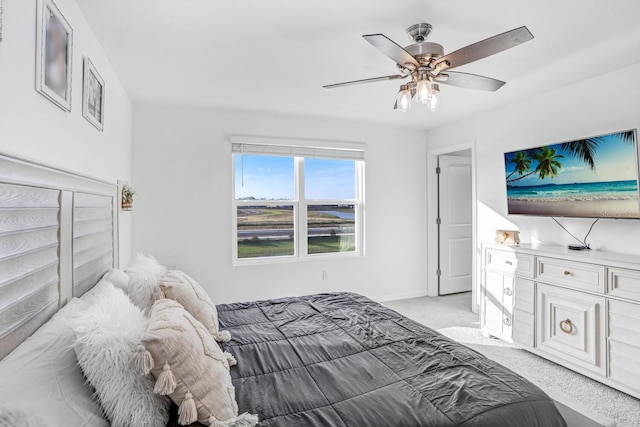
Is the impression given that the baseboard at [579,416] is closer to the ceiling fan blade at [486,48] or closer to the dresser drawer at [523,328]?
the dresser drawer at [523,328]

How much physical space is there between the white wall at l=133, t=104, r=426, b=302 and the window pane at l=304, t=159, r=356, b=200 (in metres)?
0.26

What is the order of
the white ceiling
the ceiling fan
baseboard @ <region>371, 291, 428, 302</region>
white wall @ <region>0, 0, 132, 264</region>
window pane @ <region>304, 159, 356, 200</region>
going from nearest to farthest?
white wall @ <region>0, 0, 132, 264</region>, the ceiling fan, the white ceiling, window pane @ <region>304, 159, 356, 200</region>, baseboard @ <region>371, 291, 428, 302</region>

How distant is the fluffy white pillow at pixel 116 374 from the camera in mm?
1032

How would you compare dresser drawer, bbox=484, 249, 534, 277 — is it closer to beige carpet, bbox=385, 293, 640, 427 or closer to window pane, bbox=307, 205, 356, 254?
beige carpet, bbox=385, 293, 640, 427

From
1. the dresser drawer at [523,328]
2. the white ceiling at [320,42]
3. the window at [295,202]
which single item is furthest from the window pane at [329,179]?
the dresser drawer at [523,328]

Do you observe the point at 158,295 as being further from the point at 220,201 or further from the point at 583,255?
the point at 583,255

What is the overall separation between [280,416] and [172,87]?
2.95 metres

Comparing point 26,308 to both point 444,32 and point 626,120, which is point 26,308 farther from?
point 626,120

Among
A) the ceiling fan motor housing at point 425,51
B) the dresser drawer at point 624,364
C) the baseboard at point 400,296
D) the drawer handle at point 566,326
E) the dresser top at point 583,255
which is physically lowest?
the baseboard at point 400,296

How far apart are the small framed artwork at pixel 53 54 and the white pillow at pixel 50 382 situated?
971mm

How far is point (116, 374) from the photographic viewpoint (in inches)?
41.6

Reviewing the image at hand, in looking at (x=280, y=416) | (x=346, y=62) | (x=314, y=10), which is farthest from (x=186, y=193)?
(x=280, y=416)

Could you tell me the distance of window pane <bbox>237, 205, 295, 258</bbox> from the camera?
160 inches

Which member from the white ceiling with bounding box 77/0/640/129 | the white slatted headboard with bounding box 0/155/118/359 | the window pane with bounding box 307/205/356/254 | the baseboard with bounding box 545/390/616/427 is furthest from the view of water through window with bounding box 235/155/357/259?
the baseboard with bounding box 545/390/616/427
